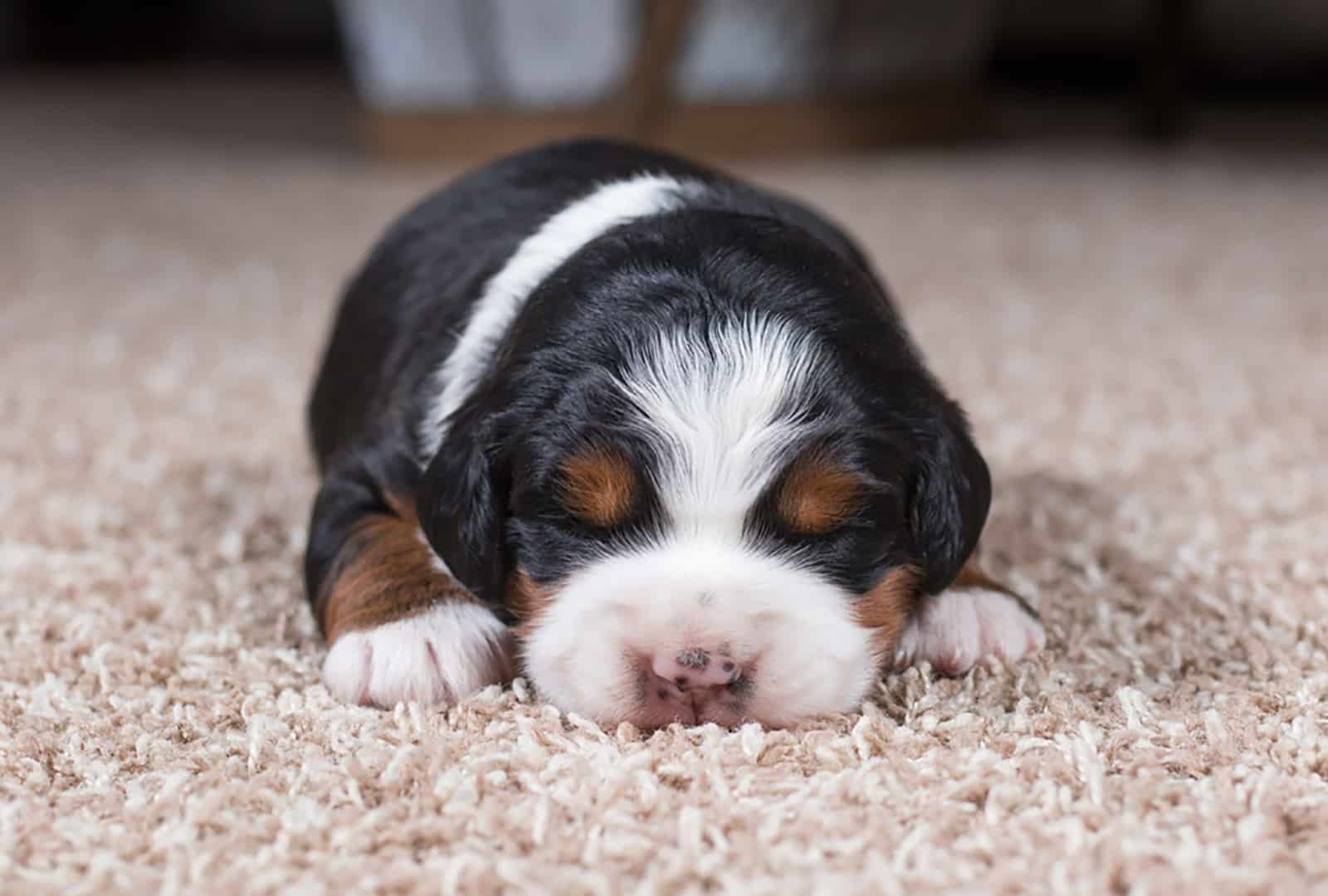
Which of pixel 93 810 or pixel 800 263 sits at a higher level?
pixel 800 263

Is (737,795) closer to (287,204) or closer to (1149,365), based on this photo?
(1149,365)

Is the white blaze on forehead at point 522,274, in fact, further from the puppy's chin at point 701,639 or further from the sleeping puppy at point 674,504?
the puppy's chin at point 701,639

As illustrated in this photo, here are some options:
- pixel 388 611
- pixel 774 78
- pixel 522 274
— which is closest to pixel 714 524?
pixel 388 611

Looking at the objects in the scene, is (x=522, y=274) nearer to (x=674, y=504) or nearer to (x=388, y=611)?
(x=388, y=611)

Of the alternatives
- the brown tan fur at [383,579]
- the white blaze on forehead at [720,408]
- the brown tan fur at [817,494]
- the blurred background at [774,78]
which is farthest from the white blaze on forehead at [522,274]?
the blurred background at [774,78]

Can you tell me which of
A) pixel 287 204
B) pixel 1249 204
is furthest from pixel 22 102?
pixel 1249 204

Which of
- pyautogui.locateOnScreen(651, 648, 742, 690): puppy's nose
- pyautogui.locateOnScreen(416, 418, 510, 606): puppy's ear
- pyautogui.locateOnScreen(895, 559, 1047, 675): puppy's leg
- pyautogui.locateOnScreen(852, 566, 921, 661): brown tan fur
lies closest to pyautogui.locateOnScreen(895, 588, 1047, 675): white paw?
pyautogui.locateOnScreen(895, 559, 1047, 675): puppy's leg

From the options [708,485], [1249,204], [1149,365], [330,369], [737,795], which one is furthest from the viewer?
[1249,204]
